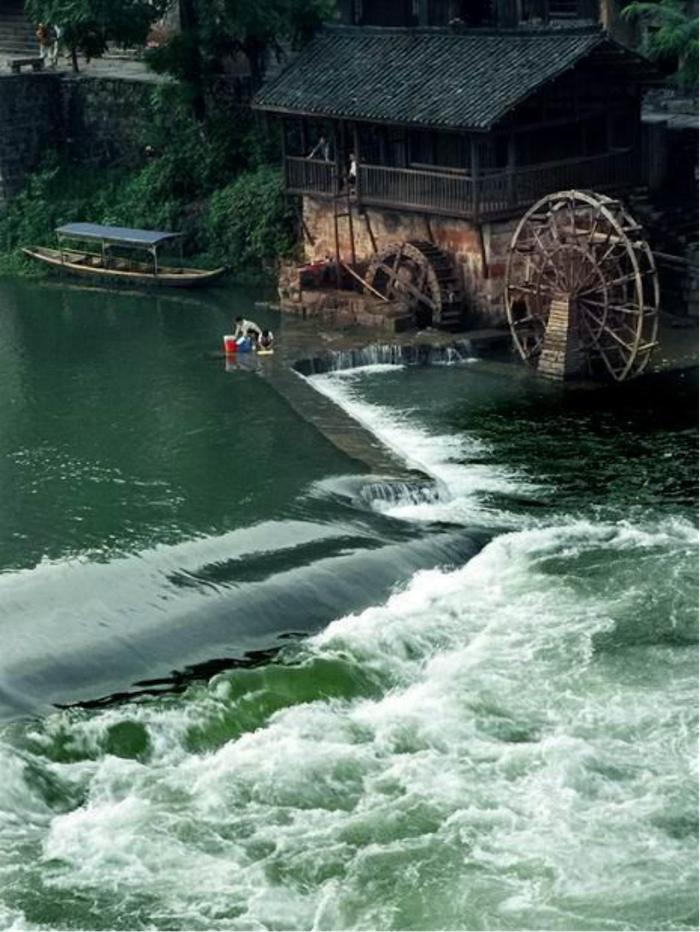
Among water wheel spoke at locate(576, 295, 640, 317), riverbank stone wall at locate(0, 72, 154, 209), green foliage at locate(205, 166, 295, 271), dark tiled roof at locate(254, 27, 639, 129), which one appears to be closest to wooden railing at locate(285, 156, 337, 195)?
dark tiled roof at locate(254, 27, 639, 129)

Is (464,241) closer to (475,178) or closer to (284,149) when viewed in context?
(475,178)

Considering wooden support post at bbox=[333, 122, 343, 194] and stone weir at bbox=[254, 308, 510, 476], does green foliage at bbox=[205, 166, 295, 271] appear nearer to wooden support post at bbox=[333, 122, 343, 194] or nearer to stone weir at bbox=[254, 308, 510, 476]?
wooden support post at bbox=[333, 122, 343, 194]

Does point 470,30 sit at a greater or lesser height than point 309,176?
greater

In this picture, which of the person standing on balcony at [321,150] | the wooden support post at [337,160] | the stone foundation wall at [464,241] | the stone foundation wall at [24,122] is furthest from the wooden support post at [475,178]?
the stone foundation wall at [24,122]

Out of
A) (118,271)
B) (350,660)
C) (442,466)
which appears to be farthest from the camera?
(118,271)

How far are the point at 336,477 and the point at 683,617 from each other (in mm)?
7824

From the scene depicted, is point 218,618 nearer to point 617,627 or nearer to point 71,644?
point 71,644

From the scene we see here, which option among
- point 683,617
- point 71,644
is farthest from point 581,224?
point 71,644

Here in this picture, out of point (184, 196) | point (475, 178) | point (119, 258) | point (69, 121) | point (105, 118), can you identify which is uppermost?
point (105, 118)

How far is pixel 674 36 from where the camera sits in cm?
4897

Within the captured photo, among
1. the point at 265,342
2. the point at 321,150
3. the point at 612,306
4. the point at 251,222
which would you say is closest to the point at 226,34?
the point at 251,222

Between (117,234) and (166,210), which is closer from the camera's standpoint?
(117,234)

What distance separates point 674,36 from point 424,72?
6757mm

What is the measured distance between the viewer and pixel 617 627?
30.2 metres
